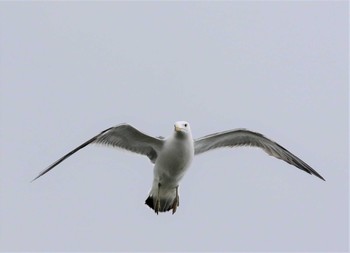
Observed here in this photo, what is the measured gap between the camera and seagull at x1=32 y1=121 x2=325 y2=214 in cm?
1388

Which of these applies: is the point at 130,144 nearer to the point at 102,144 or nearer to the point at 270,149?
the point at 102,144

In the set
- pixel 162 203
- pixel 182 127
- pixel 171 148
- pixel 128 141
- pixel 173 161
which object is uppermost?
pixel 182 127

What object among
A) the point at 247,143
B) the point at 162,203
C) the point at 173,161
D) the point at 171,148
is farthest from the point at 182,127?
the point at 247,143

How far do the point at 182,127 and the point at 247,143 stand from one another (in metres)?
1.97

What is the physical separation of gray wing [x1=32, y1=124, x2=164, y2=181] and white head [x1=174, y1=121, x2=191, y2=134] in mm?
672

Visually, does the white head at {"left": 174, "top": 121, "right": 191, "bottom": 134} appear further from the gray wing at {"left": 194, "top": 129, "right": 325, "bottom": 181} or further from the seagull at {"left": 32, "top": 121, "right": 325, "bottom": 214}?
the gray wing at {"left": 194, "top": 129, "right": 325, "bottom": 181}

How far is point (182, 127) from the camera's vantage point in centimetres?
1377

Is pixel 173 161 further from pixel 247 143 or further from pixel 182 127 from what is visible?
pixel 247 143

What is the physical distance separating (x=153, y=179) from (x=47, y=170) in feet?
6.20

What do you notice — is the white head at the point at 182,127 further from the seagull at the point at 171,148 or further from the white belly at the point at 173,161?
the white belly at the point at 173,161

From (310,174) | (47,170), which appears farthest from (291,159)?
(47,170)

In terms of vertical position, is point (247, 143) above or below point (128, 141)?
above

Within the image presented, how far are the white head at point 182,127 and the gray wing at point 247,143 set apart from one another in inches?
32.8

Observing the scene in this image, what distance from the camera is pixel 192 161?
46.4ft
